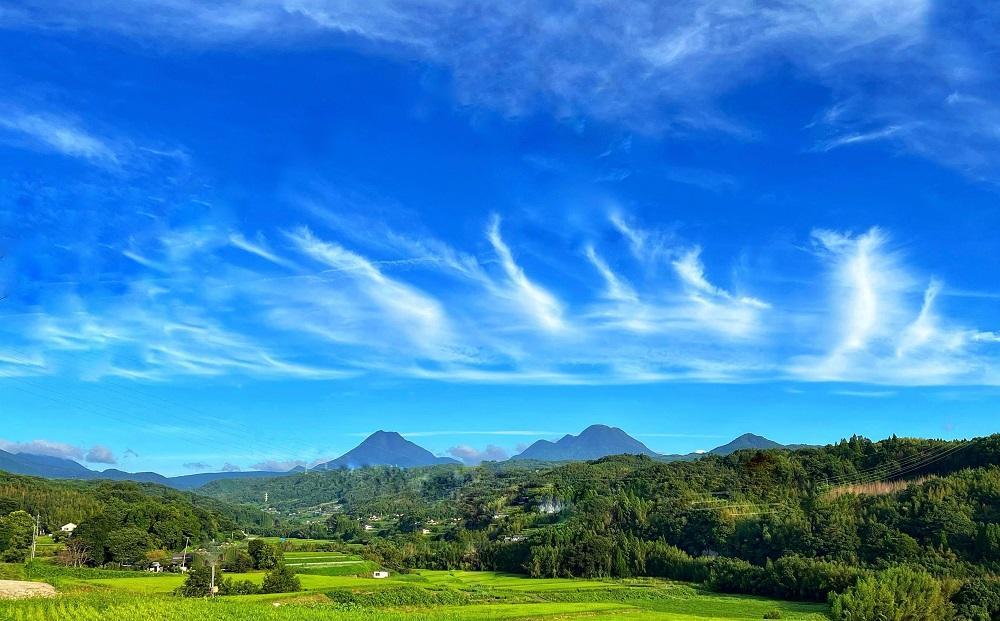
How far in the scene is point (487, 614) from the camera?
5006 cm

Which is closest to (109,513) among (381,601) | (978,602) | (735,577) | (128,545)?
(128,545)

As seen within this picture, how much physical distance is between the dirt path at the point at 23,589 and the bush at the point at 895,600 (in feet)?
193

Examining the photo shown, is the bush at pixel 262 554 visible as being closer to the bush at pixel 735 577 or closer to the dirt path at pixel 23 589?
the dirt path at pixel 23 589

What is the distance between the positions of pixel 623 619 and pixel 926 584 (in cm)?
2970

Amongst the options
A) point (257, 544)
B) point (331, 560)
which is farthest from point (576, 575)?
point (257, 544)

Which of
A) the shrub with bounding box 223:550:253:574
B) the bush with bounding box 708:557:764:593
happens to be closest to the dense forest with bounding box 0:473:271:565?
the shrub with bounding box 223:550:253:574

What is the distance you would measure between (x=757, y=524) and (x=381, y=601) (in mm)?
58701

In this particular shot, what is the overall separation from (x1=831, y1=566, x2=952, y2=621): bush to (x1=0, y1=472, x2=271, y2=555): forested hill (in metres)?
75.5

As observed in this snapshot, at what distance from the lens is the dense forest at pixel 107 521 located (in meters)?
79.6

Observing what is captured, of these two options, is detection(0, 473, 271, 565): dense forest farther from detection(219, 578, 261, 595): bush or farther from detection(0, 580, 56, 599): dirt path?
detection(219, 578, 261, 595): bush

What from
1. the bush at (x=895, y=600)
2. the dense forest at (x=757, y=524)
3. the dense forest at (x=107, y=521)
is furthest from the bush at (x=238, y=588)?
the bush at (x=895, y=600)

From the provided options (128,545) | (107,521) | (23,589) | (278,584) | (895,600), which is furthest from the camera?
(128,545)

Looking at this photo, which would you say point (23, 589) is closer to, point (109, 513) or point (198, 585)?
point (198, 585)

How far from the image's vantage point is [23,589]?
161ft
